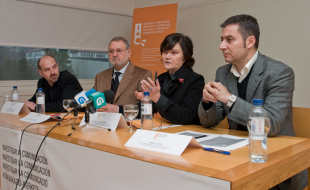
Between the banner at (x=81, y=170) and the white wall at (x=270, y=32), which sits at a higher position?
the white wall at (x=270, y=32)

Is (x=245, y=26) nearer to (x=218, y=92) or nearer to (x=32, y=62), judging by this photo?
(x=218, y=92)

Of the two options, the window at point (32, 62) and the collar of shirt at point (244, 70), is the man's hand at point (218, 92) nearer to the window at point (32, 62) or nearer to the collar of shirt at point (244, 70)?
the collar of shirt at point (244, 70)

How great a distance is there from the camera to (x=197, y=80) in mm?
2516

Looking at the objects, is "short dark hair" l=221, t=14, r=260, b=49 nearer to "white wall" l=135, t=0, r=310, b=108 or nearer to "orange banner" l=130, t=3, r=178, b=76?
"white wall" l=135, t=0, r=310, b=108

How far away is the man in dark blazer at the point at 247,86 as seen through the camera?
1802 mm

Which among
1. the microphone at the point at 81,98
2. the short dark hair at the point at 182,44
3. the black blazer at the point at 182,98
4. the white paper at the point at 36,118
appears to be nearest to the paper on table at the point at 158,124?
the black blazer at the point at 182,98

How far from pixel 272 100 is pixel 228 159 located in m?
0.69

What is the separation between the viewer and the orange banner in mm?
5199

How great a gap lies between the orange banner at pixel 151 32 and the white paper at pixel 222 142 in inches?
138

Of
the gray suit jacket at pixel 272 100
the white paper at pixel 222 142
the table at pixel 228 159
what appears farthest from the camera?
the gray suit jacket at pixel 272 100

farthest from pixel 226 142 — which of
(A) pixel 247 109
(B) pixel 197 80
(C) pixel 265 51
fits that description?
(C) pixel 265 51

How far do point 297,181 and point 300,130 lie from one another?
20.6 inches

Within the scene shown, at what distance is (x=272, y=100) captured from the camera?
1.83m

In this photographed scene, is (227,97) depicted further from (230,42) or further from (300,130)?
(300,130)
